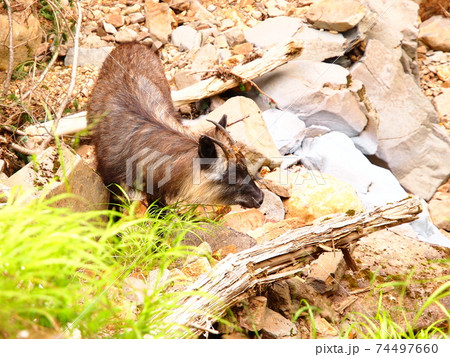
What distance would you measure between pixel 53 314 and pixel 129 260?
1.64m

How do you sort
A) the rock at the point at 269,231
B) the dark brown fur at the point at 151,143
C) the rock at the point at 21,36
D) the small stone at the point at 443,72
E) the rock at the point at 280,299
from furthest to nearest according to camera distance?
the small stone at the point at 443,72 → the rock at the point at 21,36 → the dark brown fur at the point at 151,143 → the rock at the point at 269,231 → the rock at the point at 280,299

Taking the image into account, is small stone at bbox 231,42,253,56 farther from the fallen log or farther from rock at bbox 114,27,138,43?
the fallen log

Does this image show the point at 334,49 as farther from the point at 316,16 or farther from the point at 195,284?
the point at 195,284

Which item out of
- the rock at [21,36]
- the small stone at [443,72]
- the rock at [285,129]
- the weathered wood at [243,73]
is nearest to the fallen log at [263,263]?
the rock at [285,129]

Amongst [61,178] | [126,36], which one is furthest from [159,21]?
[61,178]

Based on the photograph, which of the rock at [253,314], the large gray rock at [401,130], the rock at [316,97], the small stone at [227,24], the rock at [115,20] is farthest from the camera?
the small stone at [227,24]

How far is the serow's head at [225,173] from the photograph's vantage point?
4.98 metres

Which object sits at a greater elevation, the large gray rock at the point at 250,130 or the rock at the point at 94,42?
the rock at the point at 94,42

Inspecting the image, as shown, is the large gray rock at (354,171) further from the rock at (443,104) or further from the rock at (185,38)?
the rock at (443,104)

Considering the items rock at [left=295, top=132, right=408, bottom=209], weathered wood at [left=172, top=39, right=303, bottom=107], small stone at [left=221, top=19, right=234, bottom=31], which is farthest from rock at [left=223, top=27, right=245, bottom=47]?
rock at [left=295, top=132, right=408, bottom=209]

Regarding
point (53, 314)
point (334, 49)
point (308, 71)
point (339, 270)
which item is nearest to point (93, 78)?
point (308, 71)

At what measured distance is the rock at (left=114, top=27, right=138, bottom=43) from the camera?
8.19 m

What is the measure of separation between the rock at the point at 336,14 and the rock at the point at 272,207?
4.00 m
